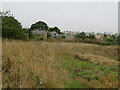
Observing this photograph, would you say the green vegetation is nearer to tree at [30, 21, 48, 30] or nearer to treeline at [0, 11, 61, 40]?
treeline at [0, 11, 61, 40]

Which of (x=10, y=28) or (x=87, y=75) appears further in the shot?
(x=10, y=28)

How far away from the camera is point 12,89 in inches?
103

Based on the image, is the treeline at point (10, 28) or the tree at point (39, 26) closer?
the treeline at point (10, 28)

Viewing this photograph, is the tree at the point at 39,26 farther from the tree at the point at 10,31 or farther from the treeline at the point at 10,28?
the tree at the point at 10,31

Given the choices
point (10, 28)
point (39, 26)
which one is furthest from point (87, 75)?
point (39, 26)

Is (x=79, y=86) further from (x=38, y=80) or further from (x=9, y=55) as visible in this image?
(x=9, y=55)

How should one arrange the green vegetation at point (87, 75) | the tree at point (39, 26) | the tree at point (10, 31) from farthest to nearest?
the tree at point (39, 26) < the tree at point (10, 31) < the green vegetation at point (87, 75)

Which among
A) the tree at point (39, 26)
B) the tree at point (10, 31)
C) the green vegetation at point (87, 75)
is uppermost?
the tree at point (39, 26)

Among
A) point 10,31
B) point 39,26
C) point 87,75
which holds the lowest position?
point 87,75

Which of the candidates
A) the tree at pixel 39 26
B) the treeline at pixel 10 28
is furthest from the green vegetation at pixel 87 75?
the tree at pixel 39 26

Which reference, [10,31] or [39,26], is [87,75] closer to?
[10,31]

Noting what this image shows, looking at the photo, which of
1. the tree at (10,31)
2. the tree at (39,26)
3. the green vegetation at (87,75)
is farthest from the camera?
the tree at (39,26)

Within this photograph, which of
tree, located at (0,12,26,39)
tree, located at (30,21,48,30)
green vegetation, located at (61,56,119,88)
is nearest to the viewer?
green vegetation, located at (61,56,119,88)

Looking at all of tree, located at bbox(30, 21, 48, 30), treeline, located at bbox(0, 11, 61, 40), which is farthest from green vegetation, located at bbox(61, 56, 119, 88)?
tree, located at bbox(30, 21, 48, 30)
